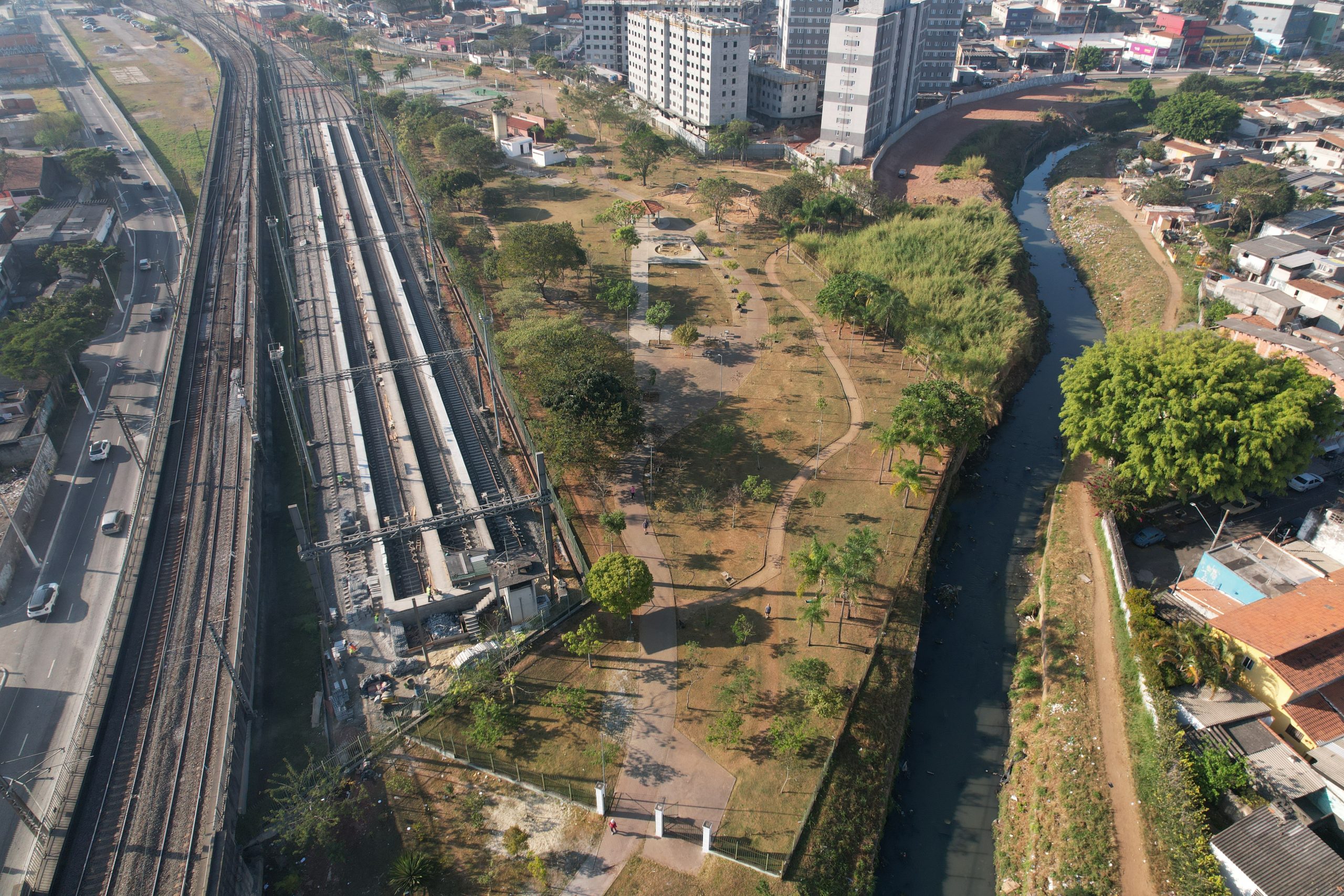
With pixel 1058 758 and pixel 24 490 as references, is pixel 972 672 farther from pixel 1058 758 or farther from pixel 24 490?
pixel 24 490

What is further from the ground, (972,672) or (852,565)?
(852,565)

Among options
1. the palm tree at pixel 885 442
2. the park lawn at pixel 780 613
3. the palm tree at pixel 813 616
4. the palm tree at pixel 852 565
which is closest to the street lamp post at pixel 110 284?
the park lawn at pixel 780 613

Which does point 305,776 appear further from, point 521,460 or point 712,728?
point 521,460

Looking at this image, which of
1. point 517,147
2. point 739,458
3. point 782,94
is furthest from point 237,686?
point 782,94

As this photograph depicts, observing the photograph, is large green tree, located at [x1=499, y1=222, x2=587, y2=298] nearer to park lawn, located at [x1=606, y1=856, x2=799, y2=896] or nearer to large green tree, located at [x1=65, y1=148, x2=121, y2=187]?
park lawn, located at [x1=606, y1=856, x2=799, y2=896]

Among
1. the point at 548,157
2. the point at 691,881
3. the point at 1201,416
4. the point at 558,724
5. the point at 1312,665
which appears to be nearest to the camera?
the point at 691,881

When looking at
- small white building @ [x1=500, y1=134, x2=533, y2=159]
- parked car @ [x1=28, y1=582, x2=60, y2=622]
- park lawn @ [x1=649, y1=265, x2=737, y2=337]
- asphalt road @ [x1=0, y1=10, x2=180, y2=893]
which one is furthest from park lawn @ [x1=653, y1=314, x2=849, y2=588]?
small white building @ [x1=500, y1=134, x2=533, y2=159]
